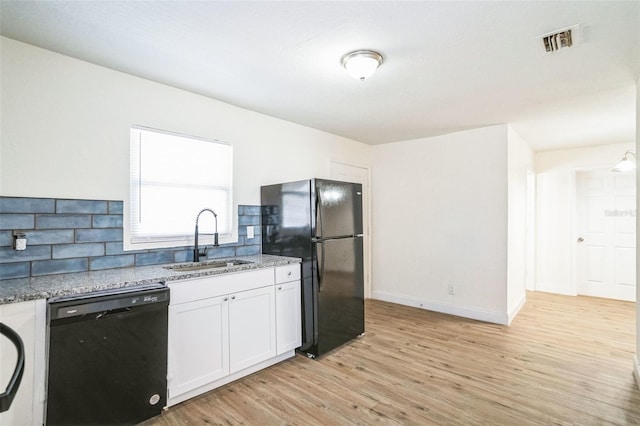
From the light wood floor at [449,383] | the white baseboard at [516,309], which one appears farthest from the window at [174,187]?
the white baseboard at [516,309]

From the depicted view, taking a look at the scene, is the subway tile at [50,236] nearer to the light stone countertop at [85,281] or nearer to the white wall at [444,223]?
the light stone countertop at [85,281]

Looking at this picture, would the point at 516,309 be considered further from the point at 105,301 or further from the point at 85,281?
the point at 85,281

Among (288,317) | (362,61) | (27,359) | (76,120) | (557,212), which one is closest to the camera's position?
(27,359)

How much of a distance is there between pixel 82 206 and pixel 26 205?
0.97ft

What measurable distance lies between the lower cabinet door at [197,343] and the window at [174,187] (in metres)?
0.75

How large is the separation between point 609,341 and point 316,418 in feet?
10.8

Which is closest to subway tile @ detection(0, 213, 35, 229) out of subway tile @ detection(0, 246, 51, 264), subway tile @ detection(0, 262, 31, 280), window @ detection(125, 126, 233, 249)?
subway tile @ detection(0, 246, 51, 264)

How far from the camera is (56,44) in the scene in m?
2.08

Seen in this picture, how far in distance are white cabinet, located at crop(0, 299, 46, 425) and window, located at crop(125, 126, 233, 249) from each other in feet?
2.84

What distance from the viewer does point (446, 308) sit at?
4258 millimetres

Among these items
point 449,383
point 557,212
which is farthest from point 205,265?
point 557,212

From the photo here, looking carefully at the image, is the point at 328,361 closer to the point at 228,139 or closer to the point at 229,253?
the point at 229,253

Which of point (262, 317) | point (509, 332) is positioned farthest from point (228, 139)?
point (509, 332)

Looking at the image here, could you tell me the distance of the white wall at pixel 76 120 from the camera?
2.03 metres
